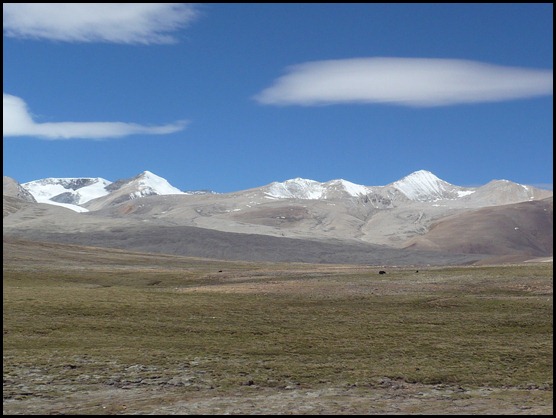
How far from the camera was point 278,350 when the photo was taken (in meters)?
36.5

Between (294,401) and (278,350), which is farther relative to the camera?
(278,350)

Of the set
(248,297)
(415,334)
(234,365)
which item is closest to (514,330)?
(415,334)

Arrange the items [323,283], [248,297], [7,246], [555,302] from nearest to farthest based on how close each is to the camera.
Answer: [555,302] < [248,297] < [323,283] < [7,246]

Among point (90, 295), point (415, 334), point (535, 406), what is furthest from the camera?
point (90, 295)

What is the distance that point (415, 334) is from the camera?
4109 centimetres

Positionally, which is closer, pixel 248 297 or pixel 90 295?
pixel 90 295

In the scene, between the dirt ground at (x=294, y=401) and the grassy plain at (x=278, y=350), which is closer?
the dirt ground at (x=294, y=401)

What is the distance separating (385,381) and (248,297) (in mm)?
33061

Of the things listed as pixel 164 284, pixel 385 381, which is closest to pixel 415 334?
pixel 385 381

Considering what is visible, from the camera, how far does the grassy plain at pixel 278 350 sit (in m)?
27.0

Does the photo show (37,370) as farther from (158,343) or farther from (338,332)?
(338,332)

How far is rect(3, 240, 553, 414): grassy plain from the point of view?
88.5 ft

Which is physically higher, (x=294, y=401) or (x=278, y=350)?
(x=278, y=350)

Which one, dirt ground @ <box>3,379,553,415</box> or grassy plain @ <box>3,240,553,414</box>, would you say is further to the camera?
grassy plain @ <box>3,240,553,414</box>
